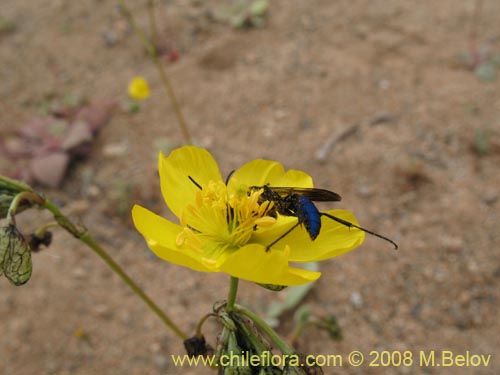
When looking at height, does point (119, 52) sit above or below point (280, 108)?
above

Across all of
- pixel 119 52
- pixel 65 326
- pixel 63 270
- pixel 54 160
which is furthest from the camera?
pixel 119 52

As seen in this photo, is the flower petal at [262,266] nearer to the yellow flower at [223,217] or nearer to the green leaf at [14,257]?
the yellow flower at [223,217]

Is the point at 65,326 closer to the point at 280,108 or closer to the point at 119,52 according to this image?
the point at 280,108

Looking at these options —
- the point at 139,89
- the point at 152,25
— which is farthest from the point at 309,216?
the point at 152,25

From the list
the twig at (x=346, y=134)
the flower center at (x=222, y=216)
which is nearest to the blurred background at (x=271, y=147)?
the twig at (x=346, y=134)

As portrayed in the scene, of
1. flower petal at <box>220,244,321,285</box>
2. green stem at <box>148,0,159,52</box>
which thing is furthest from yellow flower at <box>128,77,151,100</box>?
flower petal at <box>220,244,321,285</box>

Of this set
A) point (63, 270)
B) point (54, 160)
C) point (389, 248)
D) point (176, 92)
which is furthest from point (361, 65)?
point (63, 270)

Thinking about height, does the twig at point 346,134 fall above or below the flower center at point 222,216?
below
